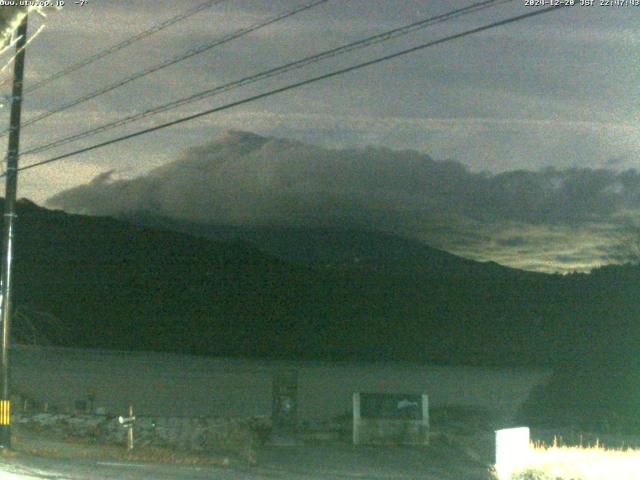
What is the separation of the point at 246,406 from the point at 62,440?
17.0 metres

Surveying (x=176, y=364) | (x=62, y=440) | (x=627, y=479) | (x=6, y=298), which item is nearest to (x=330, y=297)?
(x=176, y=364)

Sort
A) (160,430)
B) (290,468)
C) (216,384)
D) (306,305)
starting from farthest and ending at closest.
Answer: (306,305)
(216,384)
(160,430)
(290,468)

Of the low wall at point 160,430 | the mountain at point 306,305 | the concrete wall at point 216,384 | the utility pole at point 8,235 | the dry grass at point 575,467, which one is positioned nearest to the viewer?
the dry grass at point 575,467

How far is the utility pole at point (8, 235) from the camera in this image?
1820 cm

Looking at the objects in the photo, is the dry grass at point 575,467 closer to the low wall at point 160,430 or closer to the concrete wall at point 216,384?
the low wall at point 160,430

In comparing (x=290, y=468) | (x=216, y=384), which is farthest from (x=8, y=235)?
(x=216, y=384)

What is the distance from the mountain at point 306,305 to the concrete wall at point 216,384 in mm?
4940

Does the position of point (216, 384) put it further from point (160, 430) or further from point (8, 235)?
point (8, 235)

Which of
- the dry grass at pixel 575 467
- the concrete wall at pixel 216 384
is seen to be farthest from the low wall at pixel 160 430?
the dry grass at pixel 575 467

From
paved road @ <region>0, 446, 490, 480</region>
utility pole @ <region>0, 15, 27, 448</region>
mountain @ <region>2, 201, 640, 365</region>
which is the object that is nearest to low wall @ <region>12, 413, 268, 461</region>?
paved road @ <region>0, 446, 490, 480</region>

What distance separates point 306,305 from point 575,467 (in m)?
50.8

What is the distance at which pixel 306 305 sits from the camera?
213 feet

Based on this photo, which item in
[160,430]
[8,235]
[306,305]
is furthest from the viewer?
[306,305]

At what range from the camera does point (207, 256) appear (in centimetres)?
7875
